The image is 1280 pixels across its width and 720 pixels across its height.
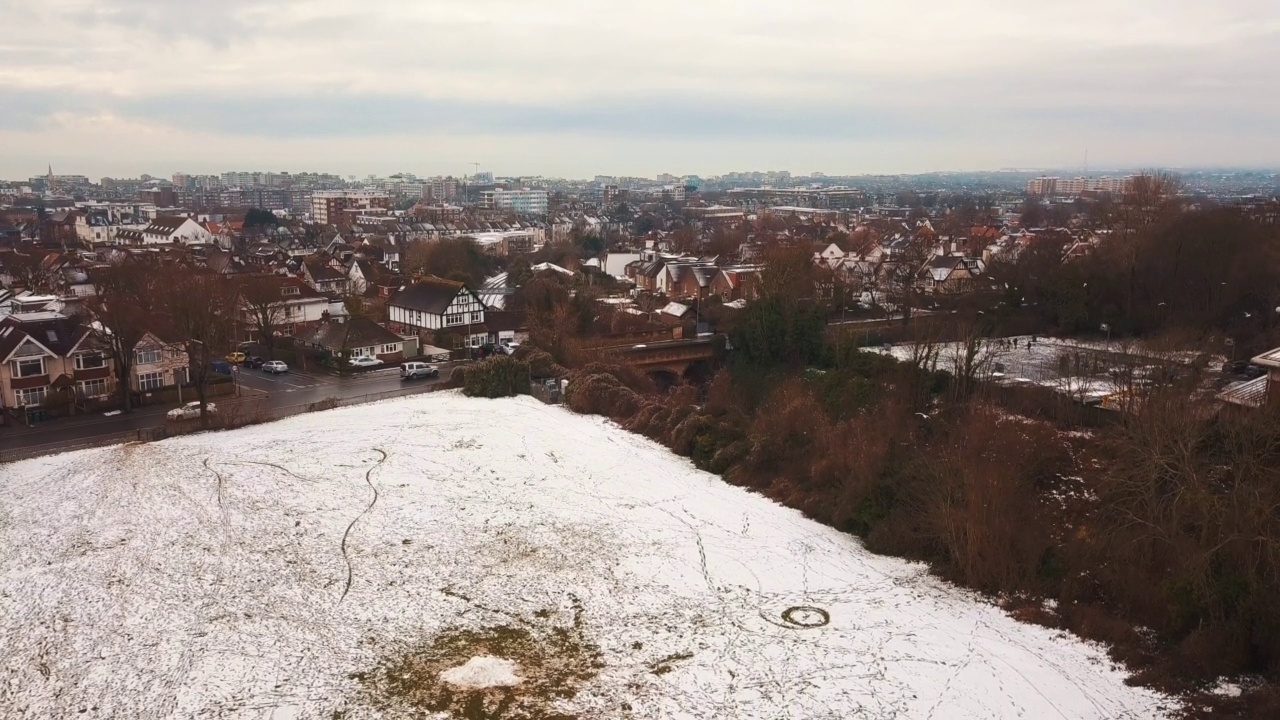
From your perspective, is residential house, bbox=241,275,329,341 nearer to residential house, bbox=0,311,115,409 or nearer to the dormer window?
the dormer window

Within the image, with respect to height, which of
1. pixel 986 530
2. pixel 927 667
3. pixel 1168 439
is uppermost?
pixel 1168 439

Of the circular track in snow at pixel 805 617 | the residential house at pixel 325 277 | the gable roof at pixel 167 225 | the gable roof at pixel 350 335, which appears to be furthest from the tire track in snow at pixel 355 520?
the gable roof at pixel 167 225

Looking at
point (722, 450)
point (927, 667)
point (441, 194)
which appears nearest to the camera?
point (927, 667)

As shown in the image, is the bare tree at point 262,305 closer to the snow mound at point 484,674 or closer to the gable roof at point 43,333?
the gable roof at point 43,333

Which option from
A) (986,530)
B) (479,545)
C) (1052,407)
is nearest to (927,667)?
(986,530)

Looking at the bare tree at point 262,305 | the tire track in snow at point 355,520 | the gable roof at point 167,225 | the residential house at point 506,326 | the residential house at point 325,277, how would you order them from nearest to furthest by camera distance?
1. the tire track in snow at point 355,520
2. the bare tree at point 262,305
3. the residential house at point 506,326
4. the residential house at point 325,277
5. the gable roof at point 167,225

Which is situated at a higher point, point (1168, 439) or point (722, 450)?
point (1168, 439)

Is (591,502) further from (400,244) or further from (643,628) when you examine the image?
(400,244)

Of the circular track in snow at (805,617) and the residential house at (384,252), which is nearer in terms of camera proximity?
the circular track in snow at (805,617)
